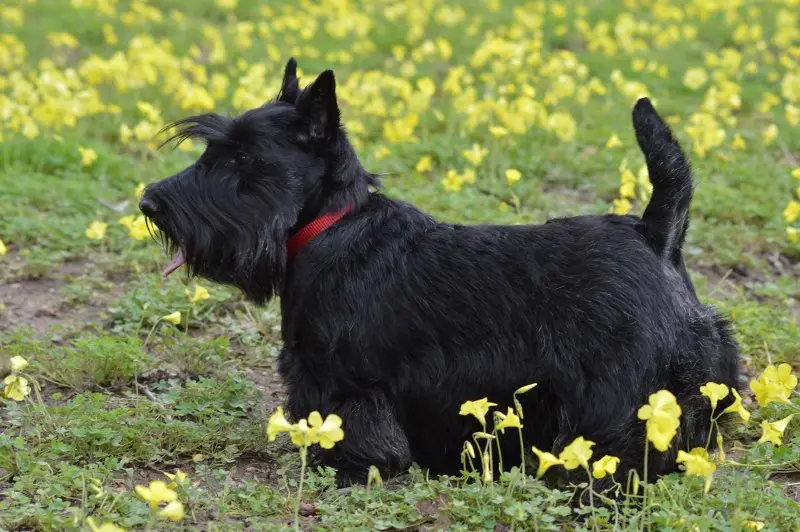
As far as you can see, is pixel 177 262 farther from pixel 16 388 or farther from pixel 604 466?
pixel 604 466

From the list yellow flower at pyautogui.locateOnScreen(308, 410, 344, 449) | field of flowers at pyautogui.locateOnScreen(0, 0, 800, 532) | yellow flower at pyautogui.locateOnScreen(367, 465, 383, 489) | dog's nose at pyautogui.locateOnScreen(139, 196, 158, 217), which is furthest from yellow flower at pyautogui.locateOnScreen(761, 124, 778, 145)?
yellow flower at pyautogui.locateOnScreen(308, 410, 344, 449)

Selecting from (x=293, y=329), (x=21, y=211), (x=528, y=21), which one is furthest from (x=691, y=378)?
(x=528, y=21)

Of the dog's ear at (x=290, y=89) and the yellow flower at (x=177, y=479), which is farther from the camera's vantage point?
the dog's ear at (x=290, y=89)

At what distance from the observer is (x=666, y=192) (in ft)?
11.5

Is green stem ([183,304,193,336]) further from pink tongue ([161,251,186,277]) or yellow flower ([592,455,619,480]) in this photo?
yellow flower ([592,455,619,480])

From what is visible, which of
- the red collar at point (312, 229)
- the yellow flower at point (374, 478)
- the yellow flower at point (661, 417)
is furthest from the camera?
the red collar at point (312, 229)

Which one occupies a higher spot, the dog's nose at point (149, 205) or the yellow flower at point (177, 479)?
the dog's nose at point (149, 205)

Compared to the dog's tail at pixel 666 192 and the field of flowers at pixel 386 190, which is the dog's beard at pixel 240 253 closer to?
the field of flowers at pixel 386 190

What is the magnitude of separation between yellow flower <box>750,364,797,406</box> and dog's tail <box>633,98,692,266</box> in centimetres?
58

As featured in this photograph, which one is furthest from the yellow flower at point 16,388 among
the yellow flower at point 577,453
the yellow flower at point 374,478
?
the yellow flower at point 577,453

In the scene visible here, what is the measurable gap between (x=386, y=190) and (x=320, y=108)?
129 inches

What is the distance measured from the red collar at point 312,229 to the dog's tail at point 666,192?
1.09 meters

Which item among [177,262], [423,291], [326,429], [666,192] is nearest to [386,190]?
[177,262]

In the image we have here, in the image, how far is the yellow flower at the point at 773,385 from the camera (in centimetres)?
309
